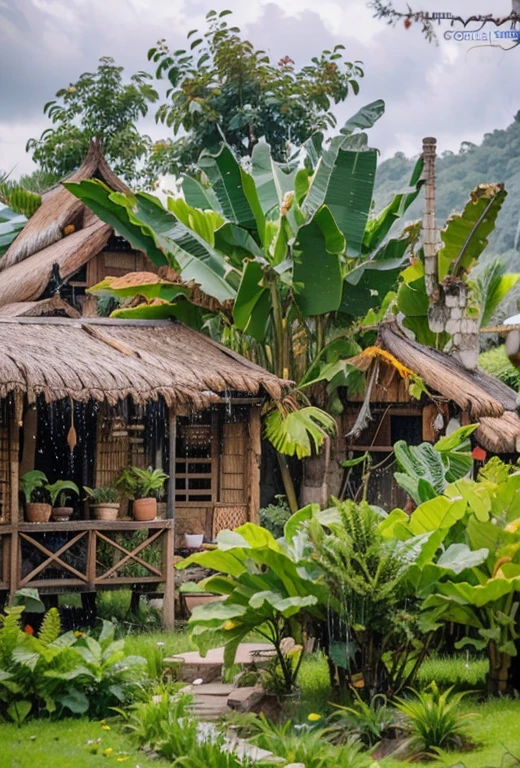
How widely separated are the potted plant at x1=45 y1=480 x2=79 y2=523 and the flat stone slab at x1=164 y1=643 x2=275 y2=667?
237 cm

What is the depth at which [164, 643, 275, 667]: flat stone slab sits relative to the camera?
945cm

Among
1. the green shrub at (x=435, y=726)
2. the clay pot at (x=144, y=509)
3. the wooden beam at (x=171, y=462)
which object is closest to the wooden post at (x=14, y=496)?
the clay pot at (x=144, y=509)

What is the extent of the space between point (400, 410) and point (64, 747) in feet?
28.3

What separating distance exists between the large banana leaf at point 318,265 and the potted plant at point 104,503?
12.2 feet

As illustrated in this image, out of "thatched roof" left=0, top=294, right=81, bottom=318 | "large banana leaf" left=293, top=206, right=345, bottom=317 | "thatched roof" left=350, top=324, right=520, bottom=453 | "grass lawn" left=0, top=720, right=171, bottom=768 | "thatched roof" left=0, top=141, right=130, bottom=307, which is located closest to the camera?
"grass lawn" left=0, top=720, right=171, bottom=768

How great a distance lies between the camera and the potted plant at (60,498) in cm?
1150

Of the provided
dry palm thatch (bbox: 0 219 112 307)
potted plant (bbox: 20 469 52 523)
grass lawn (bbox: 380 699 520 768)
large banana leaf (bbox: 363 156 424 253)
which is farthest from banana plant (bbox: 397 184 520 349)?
grass lawn (bbox: 380 699 520 768)

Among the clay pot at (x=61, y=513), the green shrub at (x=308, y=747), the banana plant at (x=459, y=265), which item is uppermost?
the banana plant at (x=459, y=265)

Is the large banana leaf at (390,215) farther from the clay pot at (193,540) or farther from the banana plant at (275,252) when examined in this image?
the clay pot at (193,540)

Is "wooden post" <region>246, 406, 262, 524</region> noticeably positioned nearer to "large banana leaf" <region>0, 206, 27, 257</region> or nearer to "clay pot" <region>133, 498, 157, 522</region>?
"clay pot" <region>133, 498, 157, 522</region>

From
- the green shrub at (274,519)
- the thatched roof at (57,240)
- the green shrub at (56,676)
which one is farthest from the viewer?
the thatched roof at (57,240)

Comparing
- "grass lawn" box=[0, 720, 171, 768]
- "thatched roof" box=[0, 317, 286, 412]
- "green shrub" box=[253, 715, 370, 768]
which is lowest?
"grass lawn" box=[0, 720, 171, 768]

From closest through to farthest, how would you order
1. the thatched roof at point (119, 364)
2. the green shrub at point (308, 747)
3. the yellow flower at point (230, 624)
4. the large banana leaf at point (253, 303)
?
1. the green shrub at point (308, 747)
2. the yellow flower at point (230, 624)
3. the thatched roof at point (119, 364)
4. the large banana leaf at point (253, 303)

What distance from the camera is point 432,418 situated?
15.0 metres
